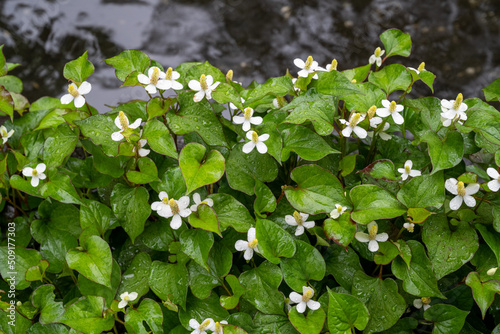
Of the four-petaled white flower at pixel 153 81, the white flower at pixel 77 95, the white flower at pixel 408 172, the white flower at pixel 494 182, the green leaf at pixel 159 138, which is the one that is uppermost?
the four-petaled white flower at pixel 153 81

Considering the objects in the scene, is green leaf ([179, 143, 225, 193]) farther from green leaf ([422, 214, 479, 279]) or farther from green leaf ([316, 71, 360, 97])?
green leaf ([422, 214, 479, 279])

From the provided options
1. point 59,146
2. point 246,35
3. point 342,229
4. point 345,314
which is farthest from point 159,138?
point 246,35

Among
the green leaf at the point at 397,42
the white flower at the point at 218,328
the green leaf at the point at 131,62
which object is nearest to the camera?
the white flower at the point at 218,328

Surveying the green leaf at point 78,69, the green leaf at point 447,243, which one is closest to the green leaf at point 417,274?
the green leaf at point 447,243

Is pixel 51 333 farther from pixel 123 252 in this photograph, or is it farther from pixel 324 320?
pixel 324 320

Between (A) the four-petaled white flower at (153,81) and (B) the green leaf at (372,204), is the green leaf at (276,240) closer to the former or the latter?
(B) the green leaf at (372,204)
